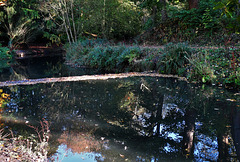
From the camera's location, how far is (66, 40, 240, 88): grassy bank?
8047 mm

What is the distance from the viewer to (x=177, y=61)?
9719mm

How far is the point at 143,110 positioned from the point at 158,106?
0.51 metres

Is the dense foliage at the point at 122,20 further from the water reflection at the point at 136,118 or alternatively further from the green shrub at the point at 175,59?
the water reflection at the point at 136,118

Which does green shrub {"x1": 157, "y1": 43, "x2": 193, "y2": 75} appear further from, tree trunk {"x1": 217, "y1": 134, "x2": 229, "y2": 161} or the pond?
tree trunk {"x1": 217, "y1": 134, "x2": 229, "y2": 161}

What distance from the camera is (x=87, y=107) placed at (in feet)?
19.5

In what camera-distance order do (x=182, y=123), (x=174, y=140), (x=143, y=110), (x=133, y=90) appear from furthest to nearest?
(x=133, y=90) → (x=143, y=110) → (x=182, y=123) → (x=174, y=140)

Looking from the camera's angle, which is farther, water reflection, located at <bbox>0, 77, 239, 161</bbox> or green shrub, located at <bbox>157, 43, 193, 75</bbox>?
green shrub, located at <bbox>157, 43, 193, 75</bbox>

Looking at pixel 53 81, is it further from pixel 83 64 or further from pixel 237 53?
pixel 237 53

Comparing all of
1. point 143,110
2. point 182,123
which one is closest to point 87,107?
point 143,110

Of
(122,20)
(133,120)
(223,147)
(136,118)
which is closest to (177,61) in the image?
(136,118)

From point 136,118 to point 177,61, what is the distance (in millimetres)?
5371

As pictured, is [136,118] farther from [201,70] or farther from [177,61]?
[177,61]

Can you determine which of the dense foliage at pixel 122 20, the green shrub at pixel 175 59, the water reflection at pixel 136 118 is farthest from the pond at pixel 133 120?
the dense foliage at pixel 122 20

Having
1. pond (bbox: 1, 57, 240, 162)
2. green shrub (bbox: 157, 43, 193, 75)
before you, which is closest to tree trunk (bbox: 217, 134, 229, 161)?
pond (bbox: 1, 57, 240, 162)
